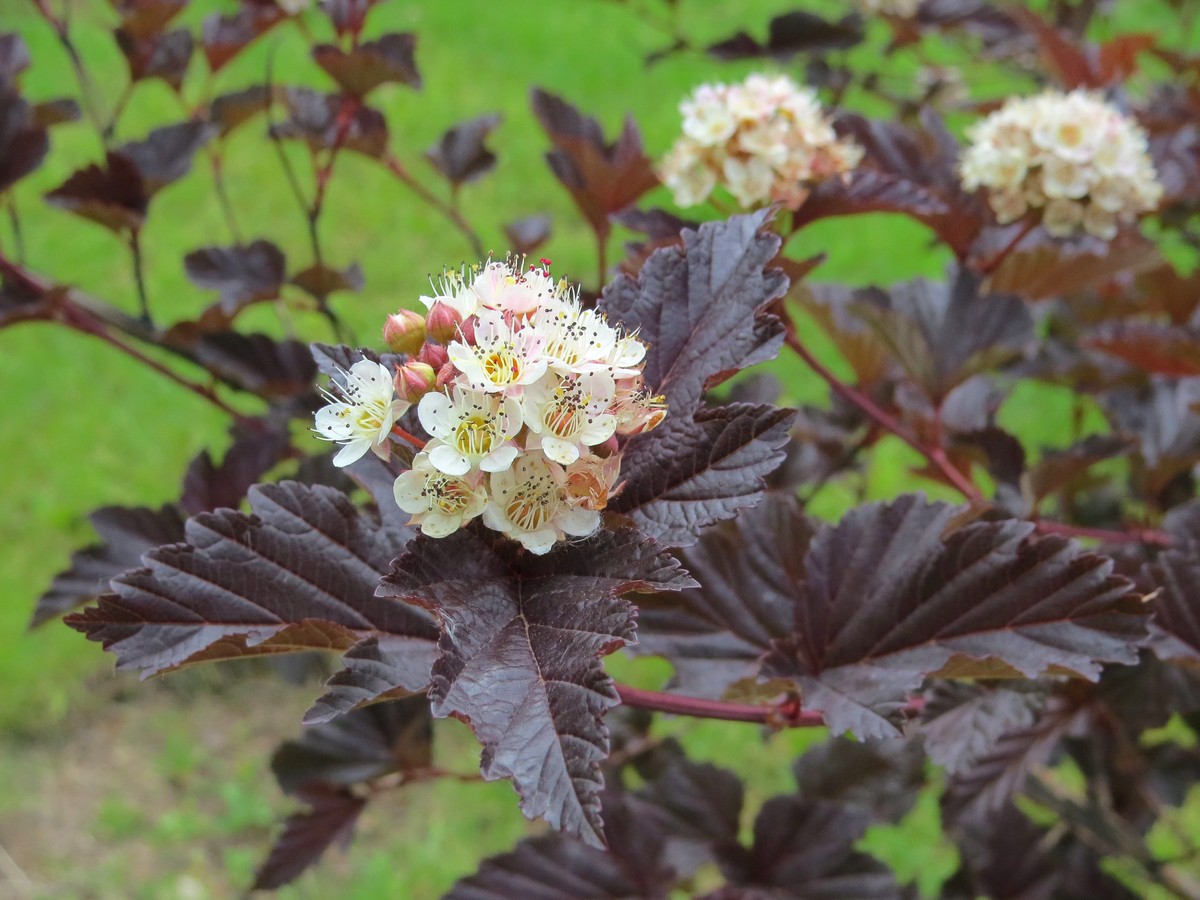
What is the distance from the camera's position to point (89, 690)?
3238 mm

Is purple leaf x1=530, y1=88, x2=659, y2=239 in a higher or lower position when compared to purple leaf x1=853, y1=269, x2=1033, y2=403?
higher

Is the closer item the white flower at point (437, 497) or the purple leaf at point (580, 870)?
the white flower at point (437, 497)

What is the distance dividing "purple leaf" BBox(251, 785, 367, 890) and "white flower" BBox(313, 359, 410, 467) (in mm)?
754

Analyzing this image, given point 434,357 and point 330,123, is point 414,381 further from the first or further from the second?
point 330,123

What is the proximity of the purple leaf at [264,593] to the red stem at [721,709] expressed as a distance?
0.58ft

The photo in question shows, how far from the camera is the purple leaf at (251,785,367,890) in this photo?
4.52 feet

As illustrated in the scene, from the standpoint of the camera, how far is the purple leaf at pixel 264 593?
82cm

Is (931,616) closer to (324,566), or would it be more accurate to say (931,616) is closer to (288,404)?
(324,566)

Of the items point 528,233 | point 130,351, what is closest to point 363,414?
point 130,351

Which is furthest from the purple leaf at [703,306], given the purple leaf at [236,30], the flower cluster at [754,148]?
the purple leaf at [236,30]

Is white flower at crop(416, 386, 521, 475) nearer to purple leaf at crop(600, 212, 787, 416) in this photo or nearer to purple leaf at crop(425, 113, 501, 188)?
purple leaf at crop(600, 212, 787, 416)

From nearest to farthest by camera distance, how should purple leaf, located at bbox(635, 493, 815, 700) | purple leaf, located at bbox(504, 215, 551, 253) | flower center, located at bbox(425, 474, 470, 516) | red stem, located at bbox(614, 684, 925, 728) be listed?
flower center, located at bbox(425, 474, 470, 516), red stem, located at bbox(614, 684, 925, 728), purple leaf, located at bbox(635, 493, 815, 700), purple leaf, located at bbox(504, 215, 551, 253)

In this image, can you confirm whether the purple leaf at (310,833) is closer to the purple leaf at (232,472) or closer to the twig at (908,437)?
the purple leaf at (232,472)

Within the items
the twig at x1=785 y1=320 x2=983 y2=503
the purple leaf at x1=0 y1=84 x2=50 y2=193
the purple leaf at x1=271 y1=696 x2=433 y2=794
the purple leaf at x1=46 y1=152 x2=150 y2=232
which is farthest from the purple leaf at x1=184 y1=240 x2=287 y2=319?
the twig at x1=785 y1=320 x2=983 y2=503
